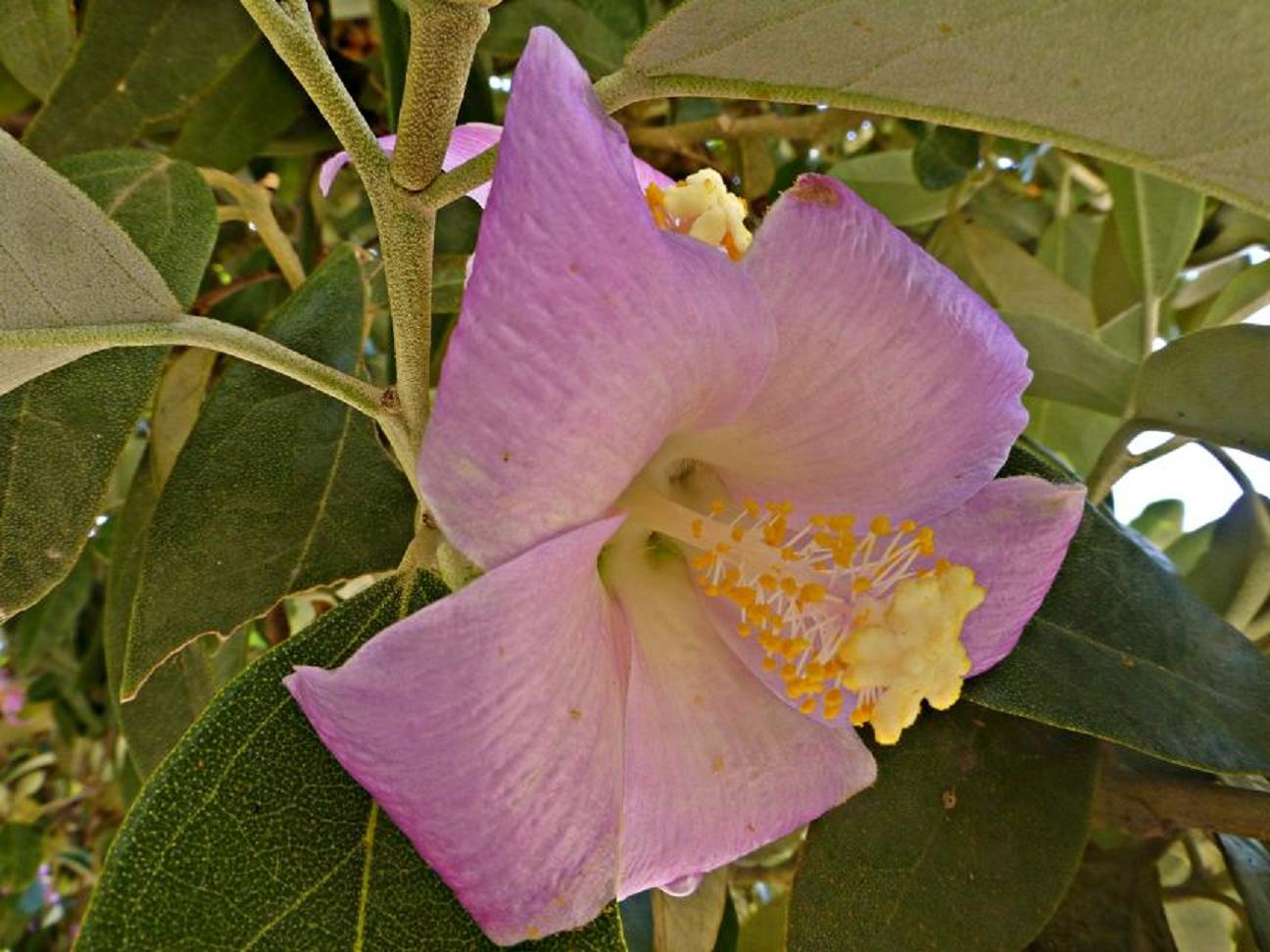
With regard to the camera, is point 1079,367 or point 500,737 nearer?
point 500,737

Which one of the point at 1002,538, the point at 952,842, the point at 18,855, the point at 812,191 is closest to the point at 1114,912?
the point at 952,842

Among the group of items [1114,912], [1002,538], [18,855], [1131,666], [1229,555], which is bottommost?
[18,855]

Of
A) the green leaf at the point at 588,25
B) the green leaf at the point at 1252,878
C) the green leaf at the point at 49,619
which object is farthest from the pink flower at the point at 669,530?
the green leaf at the point at 49,619

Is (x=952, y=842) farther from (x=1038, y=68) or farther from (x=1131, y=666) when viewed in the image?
(x=1038, y=68)

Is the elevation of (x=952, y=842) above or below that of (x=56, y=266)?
below

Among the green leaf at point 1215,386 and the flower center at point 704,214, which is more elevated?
the flower center at point 704,214

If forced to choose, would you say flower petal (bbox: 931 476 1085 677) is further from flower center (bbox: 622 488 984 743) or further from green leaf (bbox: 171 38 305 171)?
green leaf (bbox: 171 38 305 171)

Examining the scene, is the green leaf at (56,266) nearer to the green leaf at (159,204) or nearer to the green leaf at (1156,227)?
the green leaf at (159,204)

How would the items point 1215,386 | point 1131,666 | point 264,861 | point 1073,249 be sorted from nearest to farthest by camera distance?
point 264,861
point 1131,666
point 1215,386
point 1073,249
